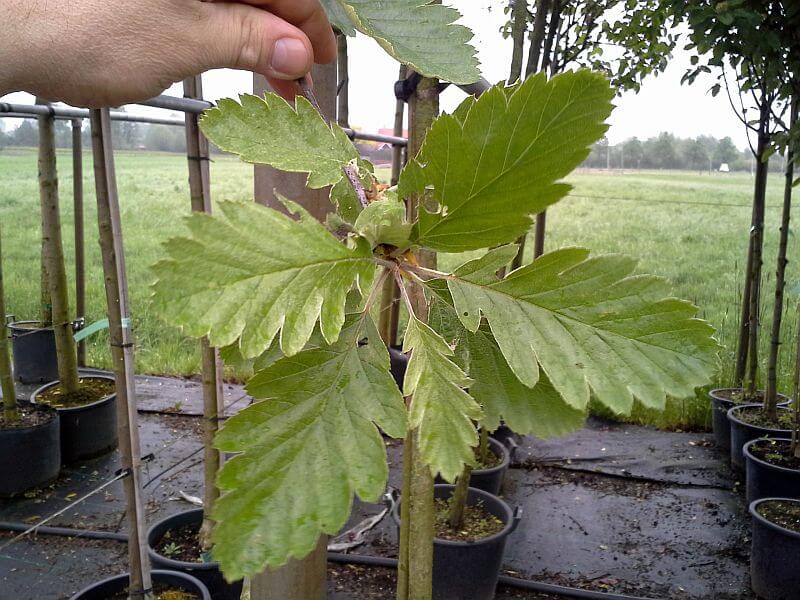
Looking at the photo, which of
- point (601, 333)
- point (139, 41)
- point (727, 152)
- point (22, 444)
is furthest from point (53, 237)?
point (727, 152)

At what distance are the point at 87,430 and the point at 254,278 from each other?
7.59 ft

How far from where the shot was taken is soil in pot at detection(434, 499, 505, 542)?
162cm

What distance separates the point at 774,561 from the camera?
5.60 ft

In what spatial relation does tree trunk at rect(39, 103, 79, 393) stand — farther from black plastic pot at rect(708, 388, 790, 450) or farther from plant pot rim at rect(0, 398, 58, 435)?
black plastic pot at rect(708, 388, 790, 450)

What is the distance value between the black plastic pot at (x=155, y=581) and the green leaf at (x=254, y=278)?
4.16ft

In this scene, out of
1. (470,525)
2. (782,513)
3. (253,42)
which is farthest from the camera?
(782,513)

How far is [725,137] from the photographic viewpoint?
344cm

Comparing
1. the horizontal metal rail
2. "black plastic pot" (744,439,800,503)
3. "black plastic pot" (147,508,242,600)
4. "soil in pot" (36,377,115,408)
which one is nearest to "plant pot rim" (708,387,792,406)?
"black plastic pot" (744,439,800,503)

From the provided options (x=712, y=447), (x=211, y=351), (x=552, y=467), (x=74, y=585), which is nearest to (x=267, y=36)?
(x=211, y=351)

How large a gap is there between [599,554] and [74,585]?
1.41 m

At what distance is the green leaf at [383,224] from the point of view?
11.1 inches

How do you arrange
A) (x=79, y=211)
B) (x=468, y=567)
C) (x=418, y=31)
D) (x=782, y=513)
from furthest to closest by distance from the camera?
(x=79, y=211) < (x=782, y=513) < (x=468, y=567) < (x=418, y=31)

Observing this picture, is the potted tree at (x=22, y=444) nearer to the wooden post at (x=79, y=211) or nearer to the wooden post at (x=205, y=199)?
the wooden post at (x=79, y=211)

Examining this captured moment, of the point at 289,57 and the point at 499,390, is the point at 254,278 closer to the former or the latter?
the point at 499,390
